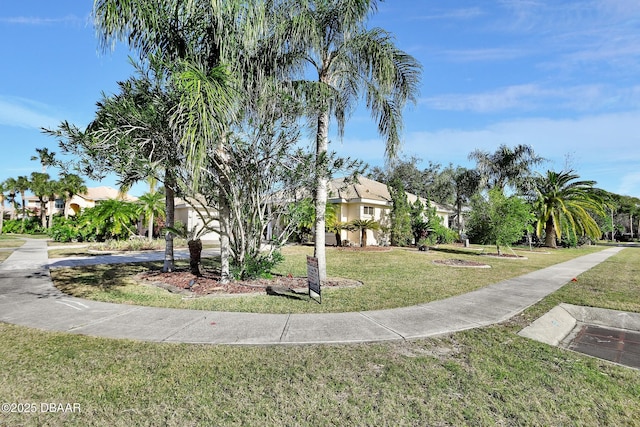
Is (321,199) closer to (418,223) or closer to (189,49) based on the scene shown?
(189,49)

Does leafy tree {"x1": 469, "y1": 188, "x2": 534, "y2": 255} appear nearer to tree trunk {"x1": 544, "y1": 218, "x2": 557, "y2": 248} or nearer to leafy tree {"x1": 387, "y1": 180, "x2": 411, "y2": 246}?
leafy tree {"x1": 387, "y1": 180, "x2": 411, "y2": 246}

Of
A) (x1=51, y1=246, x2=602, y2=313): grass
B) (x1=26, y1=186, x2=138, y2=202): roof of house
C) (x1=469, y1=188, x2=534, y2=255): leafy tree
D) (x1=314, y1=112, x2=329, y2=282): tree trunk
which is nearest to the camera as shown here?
(x1=51, y1=246, x2=602, y2=313): grass

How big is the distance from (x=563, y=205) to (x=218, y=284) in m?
29.1

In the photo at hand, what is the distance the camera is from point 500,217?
1781 centimetres

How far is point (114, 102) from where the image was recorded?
21.8 feet

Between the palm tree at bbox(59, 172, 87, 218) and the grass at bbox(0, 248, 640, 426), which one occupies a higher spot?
the palm tree at bbox(59, 172, 87, 218)

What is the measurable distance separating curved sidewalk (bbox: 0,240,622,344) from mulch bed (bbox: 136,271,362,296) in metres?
1.60

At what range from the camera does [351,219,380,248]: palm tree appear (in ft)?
71.5

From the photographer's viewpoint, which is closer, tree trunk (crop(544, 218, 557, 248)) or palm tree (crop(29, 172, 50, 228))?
A: tree trunk (crop(544, 218, 557, 248))

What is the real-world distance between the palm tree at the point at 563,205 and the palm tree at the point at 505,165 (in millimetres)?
1776

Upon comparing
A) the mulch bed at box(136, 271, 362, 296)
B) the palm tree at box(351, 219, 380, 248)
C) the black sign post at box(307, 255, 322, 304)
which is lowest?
the mulch bed at box(136, 271, 362, 296)

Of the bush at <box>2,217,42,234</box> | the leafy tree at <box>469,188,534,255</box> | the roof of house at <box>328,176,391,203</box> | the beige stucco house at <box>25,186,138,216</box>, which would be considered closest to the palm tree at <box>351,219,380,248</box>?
the roof of house at <box>328,176,391,203</box>

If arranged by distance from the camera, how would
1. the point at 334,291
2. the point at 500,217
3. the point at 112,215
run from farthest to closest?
the point at 112,215, the point at 500,217, the point at 334,291

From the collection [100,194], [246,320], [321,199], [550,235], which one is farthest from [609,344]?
A: [100,194]
